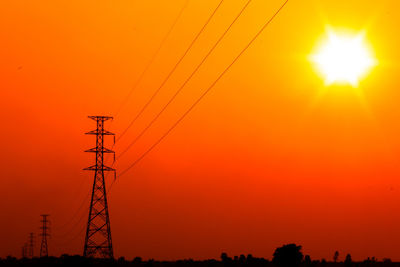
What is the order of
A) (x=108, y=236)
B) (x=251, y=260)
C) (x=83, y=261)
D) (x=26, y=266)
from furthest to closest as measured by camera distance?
1. (x=251, y=260)
2. (x=26, y=266)
3. (x=83, y=261)
4. (x=108, y=236)

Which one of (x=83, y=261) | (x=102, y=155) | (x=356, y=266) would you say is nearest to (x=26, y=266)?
(x=83, y=261)

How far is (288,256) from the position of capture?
102 m

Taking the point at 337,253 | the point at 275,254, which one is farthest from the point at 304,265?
the point at 337,253

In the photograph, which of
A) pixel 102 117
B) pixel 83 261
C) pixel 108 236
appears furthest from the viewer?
pixel 83 261

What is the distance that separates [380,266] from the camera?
141m

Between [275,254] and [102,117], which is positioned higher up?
[102,117]

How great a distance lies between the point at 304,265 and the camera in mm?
116062

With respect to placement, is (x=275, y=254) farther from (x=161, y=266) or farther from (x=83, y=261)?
(x=161, y=266)

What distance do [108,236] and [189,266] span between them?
4512 centimetres

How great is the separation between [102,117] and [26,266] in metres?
25.0

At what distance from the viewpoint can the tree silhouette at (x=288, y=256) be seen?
102 meters

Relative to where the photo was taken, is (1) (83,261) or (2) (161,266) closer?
(1) (83,261)

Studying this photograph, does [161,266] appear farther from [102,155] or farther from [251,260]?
[102,155]

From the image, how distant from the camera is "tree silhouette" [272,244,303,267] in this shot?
102 m
